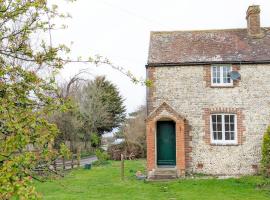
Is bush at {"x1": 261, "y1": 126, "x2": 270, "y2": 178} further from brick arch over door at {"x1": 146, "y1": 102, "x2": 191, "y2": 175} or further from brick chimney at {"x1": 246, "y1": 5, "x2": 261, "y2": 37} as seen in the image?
brick chimney at {"x1": 246, "y1": 5, "x2": 261, "y2": 37}

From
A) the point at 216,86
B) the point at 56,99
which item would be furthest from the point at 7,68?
the point at 216,86

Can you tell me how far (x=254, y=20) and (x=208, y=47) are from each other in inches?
132

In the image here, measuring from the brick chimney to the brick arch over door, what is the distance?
23.6 ft

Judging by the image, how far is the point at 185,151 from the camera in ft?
65.2

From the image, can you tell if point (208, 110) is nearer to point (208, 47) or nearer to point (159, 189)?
point (208, 47)

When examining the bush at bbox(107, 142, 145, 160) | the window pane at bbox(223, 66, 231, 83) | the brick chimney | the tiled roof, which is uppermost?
the brick chimney

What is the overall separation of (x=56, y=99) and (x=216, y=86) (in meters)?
17.0

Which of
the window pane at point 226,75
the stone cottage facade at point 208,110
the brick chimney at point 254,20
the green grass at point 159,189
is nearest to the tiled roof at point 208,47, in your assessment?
the stone cottage facade at point 208,110

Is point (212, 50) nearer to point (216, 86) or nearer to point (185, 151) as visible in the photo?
point (216, 86)

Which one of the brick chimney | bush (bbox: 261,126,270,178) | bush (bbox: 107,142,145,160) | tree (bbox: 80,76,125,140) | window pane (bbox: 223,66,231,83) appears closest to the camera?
bush (bbox: 261,126,270,178)

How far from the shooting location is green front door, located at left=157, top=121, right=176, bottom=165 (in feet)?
67.4

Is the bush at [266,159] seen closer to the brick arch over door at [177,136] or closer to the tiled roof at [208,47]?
the brick arch over door at [177,136]

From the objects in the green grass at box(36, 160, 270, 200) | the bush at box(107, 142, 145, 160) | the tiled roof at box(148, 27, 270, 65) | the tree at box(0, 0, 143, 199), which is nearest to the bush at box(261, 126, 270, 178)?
the green grass at box(36, 160, 270, 200)

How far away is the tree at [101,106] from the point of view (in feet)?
145
